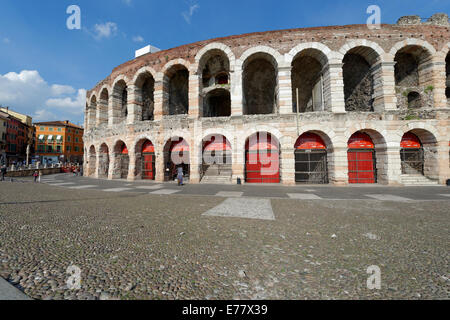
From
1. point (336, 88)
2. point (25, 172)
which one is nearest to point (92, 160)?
point (25, 172)

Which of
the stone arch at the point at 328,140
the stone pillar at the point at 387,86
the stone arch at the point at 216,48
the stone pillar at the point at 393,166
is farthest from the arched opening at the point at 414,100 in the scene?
the stone arch at the point at 216,48

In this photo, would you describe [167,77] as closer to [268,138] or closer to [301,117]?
[268,138]

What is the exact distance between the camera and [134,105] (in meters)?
16.5

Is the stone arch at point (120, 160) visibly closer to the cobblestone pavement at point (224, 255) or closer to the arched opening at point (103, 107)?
the arched opening at point (103, 107)

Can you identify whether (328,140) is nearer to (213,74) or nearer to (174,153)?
(213,74)

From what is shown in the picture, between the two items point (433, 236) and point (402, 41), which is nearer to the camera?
point (433, 236)

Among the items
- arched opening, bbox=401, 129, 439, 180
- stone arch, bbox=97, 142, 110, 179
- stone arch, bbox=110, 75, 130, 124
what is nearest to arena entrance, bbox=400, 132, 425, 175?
arched opening, bbox=401, 129, 439, 180

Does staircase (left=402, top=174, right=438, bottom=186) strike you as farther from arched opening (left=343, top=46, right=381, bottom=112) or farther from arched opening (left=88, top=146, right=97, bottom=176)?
arched opening (left=88, top=146, right=97, bottom=176)

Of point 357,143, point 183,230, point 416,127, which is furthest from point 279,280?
point 416,127

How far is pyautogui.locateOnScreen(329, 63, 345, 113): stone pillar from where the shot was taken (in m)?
12.5

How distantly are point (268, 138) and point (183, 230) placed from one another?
37.7ft

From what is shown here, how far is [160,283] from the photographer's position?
196cm

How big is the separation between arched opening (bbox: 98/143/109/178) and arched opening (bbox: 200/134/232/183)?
41.6ft

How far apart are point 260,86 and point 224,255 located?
17637 mm
